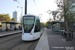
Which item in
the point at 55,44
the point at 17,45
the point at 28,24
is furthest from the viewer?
the point at 28,24

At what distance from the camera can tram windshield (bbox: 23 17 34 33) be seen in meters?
8.74

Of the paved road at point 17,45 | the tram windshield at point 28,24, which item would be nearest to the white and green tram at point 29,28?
the tram windshield at point 28,24

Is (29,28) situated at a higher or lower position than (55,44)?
higher

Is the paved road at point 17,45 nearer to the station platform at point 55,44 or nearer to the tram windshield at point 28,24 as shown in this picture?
the station platform at point 55,44

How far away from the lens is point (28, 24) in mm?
8945

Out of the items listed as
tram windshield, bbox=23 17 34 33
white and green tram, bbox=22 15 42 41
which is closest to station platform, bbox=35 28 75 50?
white and green tram, bbox=22 15 42 41

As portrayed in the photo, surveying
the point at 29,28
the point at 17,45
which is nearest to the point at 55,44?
the point at 29,28

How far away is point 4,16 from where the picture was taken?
196 ft

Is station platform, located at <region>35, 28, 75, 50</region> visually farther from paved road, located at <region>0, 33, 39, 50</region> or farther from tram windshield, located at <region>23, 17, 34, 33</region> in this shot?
tram windshield, located at <region>23, 17, 34, 33</region>

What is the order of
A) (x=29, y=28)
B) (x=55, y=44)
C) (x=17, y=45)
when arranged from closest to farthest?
1. (x=55, y=44)
2. (x=17, y=45)
3. (x=29, y=28)

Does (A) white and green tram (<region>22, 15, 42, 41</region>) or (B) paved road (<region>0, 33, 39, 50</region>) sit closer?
(B) paved road (<region>0, 33, 39, 50</region>)

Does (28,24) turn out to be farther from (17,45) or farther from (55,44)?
(55,44)

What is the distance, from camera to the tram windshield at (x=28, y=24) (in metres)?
8.74

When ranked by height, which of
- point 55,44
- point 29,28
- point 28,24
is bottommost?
point 55,44
